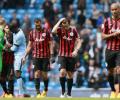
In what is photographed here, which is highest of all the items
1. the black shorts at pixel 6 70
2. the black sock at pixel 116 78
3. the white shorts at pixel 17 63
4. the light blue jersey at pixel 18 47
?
the light blue jersey at pixel 18 47

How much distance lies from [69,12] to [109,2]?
6.56ft

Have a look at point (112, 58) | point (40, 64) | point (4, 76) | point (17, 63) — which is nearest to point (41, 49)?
point (40, 64)

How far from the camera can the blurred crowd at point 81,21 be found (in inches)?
1128

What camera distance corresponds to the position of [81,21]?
104 ft

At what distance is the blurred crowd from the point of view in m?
28.6

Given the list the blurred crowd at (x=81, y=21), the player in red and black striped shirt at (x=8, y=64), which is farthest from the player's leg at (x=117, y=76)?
the blurred crowd at (x=81, y=21)

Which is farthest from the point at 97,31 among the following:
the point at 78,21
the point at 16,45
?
the point at 16,45

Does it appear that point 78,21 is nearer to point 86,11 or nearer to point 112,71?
point 86,11

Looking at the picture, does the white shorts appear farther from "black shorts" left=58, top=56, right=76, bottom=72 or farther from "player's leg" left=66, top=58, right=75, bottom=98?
"player's leg" left=66, top=58, right=75, bottom=98

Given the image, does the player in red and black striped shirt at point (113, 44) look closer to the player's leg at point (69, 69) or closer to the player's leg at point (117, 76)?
the player's leg at point (117, 76)

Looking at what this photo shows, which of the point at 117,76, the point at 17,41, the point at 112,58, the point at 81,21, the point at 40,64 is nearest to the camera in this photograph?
the point at 117,76

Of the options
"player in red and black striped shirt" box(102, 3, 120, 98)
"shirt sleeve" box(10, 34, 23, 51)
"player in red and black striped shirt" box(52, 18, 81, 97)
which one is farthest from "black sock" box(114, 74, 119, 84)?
"shirt sleeve" box(10, 34, 23, 51)

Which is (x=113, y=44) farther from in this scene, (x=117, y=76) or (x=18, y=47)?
(x=18, y=47)

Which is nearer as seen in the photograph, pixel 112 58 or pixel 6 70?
pixel 112 58
